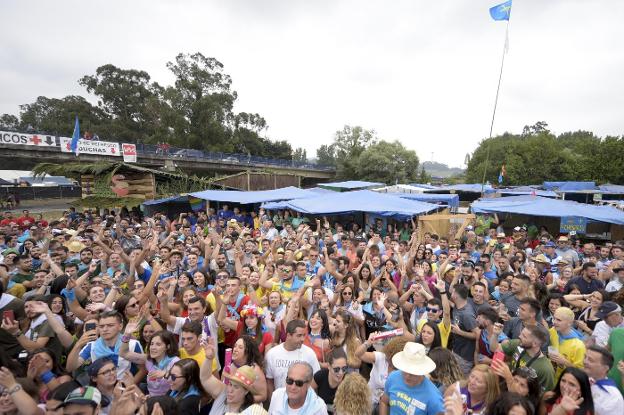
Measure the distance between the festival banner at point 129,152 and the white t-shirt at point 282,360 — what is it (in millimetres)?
24150

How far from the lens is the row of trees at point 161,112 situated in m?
41.8

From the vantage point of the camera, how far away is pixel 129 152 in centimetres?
2331

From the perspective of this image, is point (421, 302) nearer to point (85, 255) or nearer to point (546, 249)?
point (546, 249)

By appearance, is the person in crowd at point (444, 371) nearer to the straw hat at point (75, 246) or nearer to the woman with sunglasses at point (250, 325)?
the woman with sunglasses at point (250, 325)

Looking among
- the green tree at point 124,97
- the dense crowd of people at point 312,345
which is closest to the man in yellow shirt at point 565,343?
the dense crowd of people at point 312,345

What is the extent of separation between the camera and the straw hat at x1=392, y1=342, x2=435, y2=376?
2.47 meters

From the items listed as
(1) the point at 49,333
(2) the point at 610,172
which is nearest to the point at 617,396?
(1) the point at 49,333

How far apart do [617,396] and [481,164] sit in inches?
1762

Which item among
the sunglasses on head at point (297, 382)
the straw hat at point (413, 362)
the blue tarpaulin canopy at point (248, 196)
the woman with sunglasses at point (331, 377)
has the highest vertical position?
the blue tarpaulin canopy at point (248, 196)

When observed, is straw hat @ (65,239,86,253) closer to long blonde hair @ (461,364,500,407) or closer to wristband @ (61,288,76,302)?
wristband @ (61,288,76,302)

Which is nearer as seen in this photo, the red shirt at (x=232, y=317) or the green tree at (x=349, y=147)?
A: the red shirt at (x=232, y=317)

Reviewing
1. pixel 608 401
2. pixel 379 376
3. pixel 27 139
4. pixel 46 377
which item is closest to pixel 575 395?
pixel 608 401

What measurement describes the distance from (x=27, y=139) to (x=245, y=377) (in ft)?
77.1

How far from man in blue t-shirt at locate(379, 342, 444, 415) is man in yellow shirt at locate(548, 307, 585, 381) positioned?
1.38 metres
